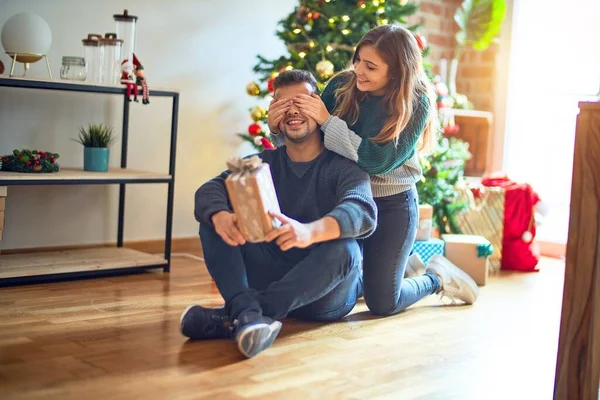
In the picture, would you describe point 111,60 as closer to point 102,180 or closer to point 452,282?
point 102,180

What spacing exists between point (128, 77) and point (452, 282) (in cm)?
150

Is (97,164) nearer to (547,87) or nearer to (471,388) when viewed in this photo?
(471,388)

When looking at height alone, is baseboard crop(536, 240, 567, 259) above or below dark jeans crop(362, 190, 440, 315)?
below

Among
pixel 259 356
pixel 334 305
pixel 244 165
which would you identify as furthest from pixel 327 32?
pixel 259 356

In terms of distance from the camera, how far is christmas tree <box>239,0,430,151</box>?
11.6 feet

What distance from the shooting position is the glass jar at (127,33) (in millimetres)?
3297

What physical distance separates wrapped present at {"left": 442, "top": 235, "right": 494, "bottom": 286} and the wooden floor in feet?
1.37

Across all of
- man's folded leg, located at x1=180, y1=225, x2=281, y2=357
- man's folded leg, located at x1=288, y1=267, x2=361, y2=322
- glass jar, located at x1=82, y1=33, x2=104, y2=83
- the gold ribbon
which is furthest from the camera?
glass jar, located at x1=82, y1=33, x2=104, y2=83

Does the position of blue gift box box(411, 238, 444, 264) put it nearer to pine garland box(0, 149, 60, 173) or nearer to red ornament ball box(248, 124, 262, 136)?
red ornament ball box(248, 124, 262, 136)

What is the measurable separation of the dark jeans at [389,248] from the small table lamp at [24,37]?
1.44 metres

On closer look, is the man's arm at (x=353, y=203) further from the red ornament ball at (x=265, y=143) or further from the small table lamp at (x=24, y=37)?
the small table lamp at (x=24, y=37)

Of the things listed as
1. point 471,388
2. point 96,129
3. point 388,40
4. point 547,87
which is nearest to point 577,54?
point 547,87

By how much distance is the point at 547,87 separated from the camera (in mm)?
4543

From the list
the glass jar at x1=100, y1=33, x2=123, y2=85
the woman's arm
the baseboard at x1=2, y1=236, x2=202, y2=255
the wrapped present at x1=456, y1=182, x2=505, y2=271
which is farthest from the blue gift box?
the glass jar at x1=100, y1=33, x2=123, y2=85
